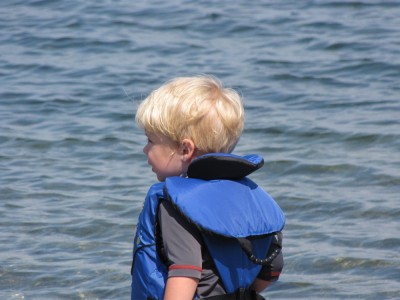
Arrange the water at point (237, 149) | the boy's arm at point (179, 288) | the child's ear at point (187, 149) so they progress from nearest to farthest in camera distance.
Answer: the boy's arm at point (179, 288), the child's ear at point (187, 149), the water at point (237, 149)

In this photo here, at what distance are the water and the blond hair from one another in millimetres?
2281

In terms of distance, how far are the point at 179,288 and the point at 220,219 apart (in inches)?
9.4

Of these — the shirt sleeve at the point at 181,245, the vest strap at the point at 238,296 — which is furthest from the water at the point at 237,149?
the shirt sleeve at the point at 181,245

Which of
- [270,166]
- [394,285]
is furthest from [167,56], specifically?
[394,285]

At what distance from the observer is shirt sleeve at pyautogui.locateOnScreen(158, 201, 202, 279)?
2844mm

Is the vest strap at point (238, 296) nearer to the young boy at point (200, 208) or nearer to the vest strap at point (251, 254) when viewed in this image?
the young boy at point (200, 208)

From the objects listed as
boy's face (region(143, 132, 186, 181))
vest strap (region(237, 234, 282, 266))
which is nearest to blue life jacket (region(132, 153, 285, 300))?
vest strap (region(237, 234, 282, 266))

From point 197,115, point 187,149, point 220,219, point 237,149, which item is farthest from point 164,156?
point 237,149

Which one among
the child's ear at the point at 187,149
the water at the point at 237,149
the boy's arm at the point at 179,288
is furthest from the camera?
the water at the point at 237,149

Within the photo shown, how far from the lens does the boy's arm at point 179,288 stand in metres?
2.83

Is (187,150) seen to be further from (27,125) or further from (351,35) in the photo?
(351,35)

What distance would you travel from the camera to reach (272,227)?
2939mm

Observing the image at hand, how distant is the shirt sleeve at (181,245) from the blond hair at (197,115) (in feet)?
0.78

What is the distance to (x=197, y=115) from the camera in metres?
2.90
